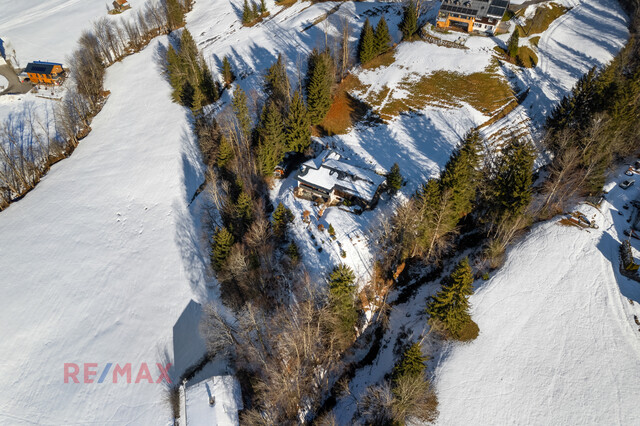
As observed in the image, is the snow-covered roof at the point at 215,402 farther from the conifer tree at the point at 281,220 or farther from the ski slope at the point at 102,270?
the conifer tree at the point at 281,220

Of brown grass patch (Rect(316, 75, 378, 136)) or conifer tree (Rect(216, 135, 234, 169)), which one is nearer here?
conifer tree (Rect(216, 135, 234, 169))

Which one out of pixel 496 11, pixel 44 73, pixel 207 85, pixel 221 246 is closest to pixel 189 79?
pixel 207 85

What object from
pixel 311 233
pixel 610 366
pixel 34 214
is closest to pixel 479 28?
pixel 311 233

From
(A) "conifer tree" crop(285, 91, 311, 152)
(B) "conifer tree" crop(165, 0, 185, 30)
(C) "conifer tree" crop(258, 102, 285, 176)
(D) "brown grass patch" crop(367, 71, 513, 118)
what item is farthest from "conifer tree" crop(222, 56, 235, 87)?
(B) "conifer tree" crop(165, 0, 185, 30)

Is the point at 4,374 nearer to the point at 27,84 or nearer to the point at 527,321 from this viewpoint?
the point at 527,321

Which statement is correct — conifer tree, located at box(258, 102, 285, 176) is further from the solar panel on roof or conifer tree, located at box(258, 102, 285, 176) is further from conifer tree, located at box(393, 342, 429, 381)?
the solar panel on roof

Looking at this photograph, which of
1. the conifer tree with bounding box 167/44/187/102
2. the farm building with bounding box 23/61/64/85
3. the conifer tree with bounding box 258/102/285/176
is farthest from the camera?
the farm building with bounding box 23/61/64/85
